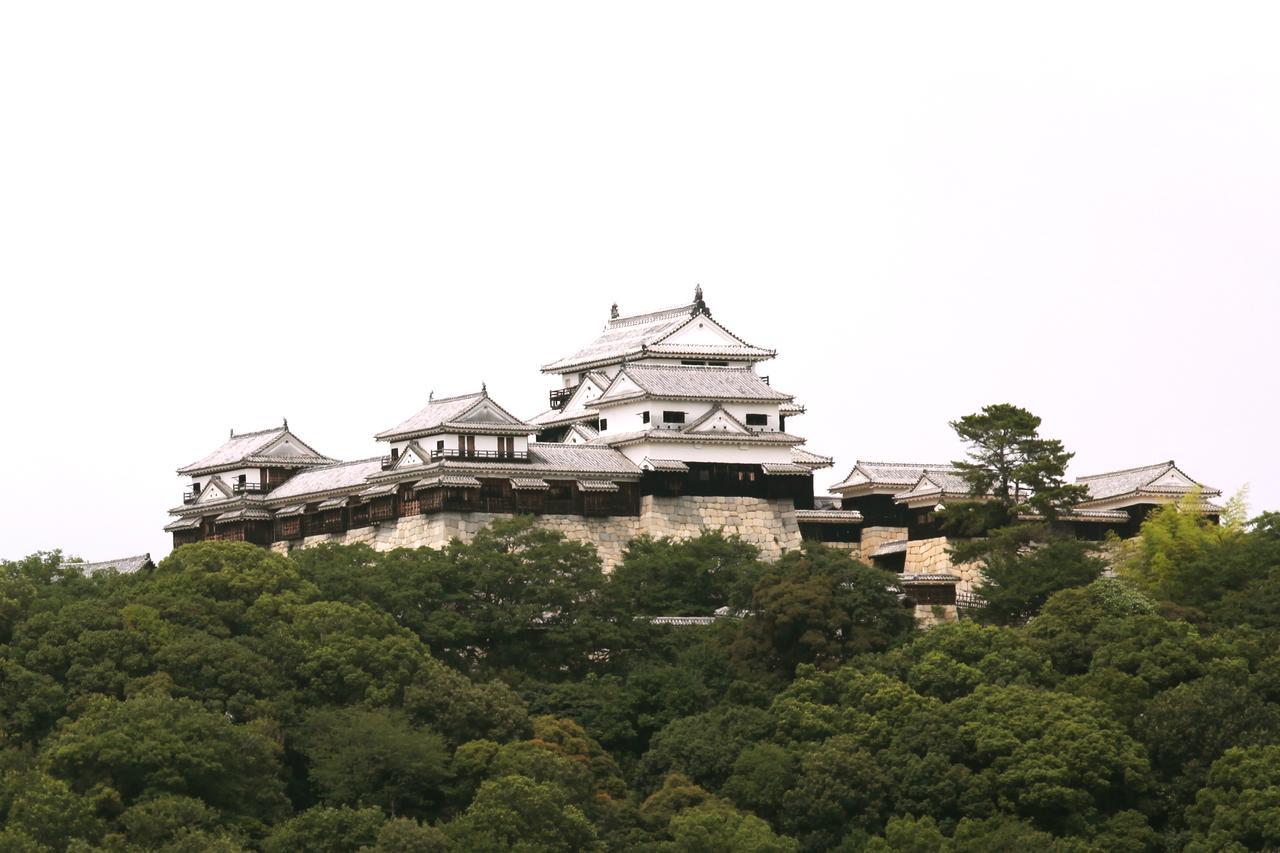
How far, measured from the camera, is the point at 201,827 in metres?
39.8

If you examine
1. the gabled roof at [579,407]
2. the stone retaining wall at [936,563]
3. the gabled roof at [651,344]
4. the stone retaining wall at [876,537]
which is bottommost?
the stone retaining wall at [936,563]

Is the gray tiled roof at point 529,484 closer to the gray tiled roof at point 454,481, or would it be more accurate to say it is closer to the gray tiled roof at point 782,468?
the gray tiled roof at point 454,481

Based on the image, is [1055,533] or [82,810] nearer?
[82,810]

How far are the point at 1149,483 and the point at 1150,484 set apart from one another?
0.12 ft

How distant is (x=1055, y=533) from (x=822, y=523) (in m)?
5.70

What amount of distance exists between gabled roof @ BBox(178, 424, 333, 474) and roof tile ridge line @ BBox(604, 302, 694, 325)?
661cm

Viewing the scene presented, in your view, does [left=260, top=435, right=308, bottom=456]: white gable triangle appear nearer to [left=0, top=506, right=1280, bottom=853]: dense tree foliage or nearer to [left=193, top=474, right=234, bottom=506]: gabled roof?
[left=193, top=474, right=234, bottom=506]: gabled roof

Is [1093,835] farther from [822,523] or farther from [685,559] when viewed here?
[822,523]

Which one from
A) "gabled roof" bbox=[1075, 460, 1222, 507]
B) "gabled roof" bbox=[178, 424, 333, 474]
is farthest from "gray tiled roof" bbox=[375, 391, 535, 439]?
"gabled roof" bbox=[1075, 460, 1222, 507]

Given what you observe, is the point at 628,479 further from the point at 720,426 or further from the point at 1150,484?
the point at 1150,484

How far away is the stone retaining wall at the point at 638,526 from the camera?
173 feet

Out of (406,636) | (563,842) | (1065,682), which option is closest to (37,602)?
(406,636)

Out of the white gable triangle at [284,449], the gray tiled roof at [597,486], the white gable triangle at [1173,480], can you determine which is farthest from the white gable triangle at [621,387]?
the white gable triangle at [1173,480]

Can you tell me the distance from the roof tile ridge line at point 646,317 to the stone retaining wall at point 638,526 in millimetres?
5518
